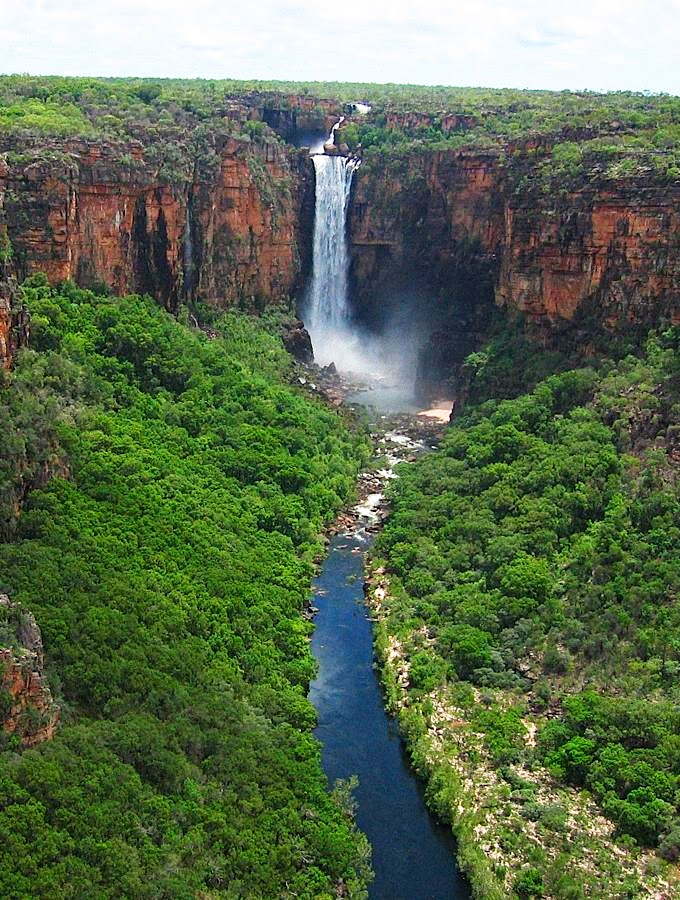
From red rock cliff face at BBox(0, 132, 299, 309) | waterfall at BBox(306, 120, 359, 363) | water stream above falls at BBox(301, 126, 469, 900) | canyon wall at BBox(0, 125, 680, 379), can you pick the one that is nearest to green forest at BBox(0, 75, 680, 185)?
canyon wall at BBox(0, 125, 680, 379)

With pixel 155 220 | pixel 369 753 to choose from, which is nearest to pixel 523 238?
pixel 155 220

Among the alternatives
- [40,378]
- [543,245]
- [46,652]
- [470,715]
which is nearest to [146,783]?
[46,652]

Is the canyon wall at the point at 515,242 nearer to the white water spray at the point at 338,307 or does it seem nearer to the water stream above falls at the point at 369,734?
the white water spray at the point at 338,307

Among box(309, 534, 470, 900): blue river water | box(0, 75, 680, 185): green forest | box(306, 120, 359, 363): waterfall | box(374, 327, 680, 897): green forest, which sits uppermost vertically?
box(0, 75, 680, 185): green forest

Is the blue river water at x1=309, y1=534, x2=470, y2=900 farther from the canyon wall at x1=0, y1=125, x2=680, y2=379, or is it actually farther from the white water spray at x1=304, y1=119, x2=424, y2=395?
the white water spray at x1=304, y1=119, x2=424, y2=395

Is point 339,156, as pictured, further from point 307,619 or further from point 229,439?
point 307,619

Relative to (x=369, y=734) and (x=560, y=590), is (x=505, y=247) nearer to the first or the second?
(x=560, y=590)
